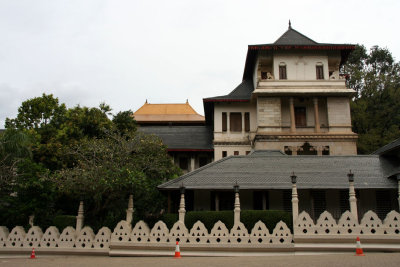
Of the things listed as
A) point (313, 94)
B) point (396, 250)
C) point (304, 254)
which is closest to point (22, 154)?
point (304, 254)

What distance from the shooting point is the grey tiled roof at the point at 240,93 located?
34.9 meters

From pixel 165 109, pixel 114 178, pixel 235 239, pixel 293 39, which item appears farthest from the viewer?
pixel 165 109

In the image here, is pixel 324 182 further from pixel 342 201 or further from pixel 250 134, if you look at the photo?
pixel 250 134

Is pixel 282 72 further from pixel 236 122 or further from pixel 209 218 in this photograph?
pixel 209 218

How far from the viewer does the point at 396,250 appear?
1321cm

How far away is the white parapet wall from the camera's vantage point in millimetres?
13406

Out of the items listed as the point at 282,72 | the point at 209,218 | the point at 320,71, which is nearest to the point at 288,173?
the point at 209,218

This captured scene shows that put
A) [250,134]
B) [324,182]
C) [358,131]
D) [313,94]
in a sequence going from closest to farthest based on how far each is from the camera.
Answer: [324,182]
[313,94]
[250,134]
[358,131]

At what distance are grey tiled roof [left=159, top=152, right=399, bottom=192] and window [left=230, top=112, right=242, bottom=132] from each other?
1489 centimetres

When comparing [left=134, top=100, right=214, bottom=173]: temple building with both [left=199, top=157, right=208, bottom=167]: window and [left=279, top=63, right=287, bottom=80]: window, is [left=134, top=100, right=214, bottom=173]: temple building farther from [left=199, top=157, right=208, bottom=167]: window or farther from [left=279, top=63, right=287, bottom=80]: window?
[left=279, top=63, right=287, bottom=80]: window

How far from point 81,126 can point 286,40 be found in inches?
796

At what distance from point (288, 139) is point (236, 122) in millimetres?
6000

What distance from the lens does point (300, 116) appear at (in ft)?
112

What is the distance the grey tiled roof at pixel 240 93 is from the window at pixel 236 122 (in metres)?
1.65
